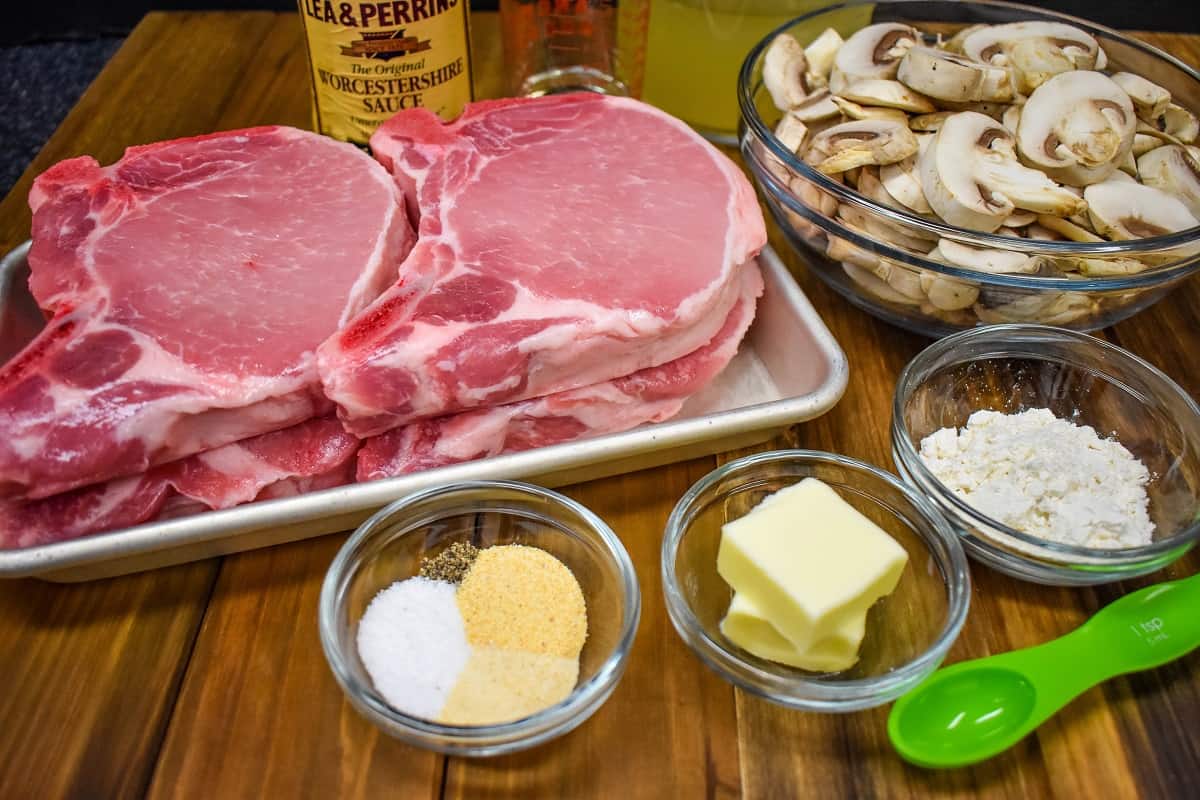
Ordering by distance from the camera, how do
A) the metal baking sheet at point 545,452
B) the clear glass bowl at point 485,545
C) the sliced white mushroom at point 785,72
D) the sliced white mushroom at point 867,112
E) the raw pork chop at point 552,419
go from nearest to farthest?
the clear glass bowl at point 485,545
the metal baking sheet at point 545,452
the raw pork chop at point 552,419
the sliced white mushroom at point 867,112
the sliced white mushroom at point 785,72

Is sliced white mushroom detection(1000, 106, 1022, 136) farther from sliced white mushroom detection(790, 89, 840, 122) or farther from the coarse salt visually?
the coarse salt

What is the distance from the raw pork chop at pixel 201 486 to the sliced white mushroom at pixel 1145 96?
1145 millimetres

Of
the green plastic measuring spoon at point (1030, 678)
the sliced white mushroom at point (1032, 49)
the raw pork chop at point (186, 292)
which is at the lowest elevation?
the green plastic measuring spoon at point (1030, 678)

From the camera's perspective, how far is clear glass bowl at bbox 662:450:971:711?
876 mm

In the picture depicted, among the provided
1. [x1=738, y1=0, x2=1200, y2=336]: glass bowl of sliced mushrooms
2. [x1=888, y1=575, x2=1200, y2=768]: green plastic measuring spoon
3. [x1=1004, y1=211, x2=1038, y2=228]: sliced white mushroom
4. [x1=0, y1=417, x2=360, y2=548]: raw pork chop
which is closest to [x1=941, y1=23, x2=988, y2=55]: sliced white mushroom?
[x1=738, y1=0, x2=1200, y2=336]: glass bowl of sliced mushrooms

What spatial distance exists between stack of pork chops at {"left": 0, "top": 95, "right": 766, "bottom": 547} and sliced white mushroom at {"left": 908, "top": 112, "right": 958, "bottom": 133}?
0.25 meters

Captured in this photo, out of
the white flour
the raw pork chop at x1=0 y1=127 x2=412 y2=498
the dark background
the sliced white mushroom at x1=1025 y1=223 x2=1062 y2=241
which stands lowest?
the dark background

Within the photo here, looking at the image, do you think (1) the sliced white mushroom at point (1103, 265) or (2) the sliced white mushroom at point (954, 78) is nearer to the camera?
(1) the sliced white mushroom at point (1103, 265)

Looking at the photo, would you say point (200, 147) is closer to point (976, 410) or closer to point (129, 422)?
point (129, 422)

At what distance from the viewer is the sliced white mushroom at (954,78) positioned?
125 cm

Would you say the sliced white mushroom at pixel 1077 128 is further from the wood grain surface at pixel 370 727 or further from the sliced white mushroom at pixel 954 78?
the wood grain surface at pixel 370 727

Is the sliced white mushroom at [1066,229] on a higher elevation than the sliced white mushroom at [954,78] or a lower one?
lower

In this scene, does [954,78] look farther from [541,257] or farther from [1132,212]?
[541,257]

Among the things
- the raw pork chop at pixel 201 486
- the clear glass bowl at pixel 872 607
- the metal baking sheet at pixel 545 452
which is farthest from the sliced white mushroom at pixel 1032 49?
the raw pork chop at pixel 201 486
